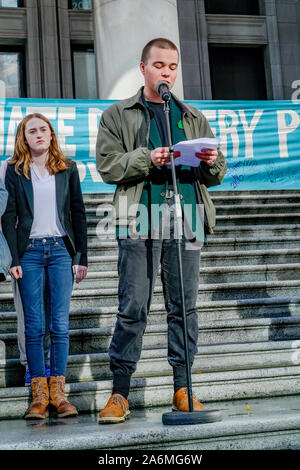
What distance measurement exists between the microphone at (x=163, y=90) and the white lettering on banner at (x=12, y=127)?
5685mm

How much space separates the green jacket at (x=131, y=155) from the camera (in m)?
4.16

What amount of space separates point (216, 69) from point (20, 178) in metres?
14.9

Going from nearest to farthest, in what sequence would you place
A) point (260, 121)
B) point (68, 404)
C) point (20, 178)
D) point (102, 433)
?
point (102, 433) < point (68, 404) < point (20, 178) < point (260, 121)

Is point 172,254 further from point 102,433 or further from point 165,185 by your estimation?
point 102,433

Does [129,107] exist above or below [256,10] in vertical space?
below

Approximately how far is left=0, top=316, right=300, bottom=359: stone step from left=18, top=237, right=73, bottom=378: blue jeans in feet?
2.81

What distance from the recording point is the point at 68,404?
4.48m

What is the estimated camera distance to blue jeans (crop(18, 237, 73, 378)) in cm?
459

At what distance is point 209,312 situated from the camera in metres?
6.19

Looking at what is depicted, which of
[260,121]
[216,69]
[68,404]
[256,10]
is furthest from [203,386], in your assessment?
[256,10]

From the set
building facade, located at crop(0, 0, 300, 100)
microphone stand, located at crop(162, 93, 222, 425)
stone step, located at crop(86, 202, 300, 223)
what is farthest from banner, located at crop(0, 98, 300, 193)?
building facade, located at crop(0, 0, 300, 100)

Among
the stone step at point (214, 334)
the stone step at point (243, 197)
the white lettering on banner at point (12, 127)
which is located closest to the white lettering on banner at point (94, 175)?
the stone step at point (243, 197)

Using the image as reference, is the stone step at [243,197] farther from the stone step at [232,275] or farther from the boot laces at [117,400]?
the boot laces at [117,400]

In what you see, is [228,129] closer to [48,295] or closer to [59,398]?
[48,295]
